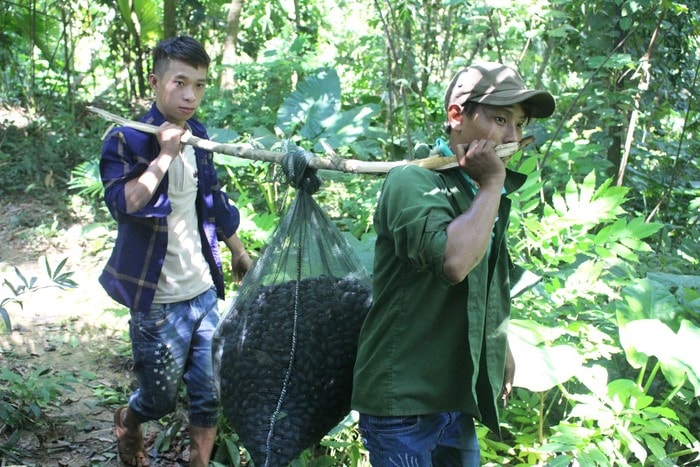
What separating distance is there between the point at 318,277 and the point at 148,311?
72 centimetres

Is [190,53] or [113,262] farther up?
[190,53]

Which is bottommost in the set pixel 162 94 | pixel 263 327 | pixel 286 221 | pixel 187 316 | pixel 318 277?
pixel 187 316

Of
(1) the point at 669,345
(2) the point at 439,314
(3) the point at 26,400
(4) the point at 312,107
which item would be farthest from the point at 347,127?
(2) the point at 439,314

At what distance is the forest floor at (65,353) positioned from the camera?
293cm

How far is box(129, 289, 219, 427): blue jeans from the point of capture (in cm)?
245

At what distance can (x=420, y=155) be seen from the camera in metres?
2.01

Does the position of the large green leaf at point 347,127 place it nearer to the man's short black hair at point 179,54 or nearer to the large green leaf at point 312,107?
the large green leaf at point 312,107

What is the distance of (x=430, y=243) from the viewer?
4.66 ft

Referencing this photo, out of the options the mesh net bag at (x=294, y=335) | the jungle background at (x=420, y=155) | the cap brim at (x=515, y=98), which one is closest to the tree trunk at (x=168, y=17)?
the jungle background at (x=420, y=155)

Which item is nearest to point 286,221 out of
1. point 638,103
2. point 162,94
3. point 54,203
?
point 162,94

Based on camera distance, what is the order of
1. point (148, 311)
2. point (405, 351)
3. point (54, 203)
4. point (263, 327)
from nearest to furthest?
point (405, 351), point (263, 327), point (148, 311), point (54, 203)

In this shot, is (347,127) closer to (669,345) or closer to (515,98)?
(669,345)

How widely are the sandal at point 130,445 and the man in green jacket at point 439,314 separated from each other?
132cm

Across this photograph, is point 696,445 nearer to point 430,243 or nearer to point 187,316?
point 430,243
